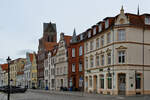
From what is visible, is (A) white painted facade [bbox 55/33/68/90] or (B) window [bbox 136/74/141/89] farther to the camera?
(A) white painted facade [bbox 55/33/68/90]

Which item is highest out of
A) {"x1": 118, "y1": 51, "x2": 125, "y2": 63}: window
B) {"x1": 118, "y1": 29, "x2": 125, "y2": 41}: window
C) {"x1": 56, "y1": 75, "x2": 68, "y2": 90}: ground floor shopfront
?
{"x1": 118, "y1": 29, "x2": 125, "y2": 41}: window

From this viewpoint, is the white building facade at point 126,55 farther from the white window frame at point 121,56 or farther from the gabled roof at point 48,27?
the gabled roof at point 48,27

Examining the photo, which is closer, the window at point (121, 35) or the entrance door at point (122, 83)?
the entrance door at point (122, 83)

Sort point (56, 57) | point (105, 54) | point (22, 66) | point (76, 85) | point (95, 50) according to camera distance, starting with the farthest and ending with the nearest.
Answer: point (22, 66) < point (56, 57) < point (76, 85) < point (95, 50) < point (105, 54)

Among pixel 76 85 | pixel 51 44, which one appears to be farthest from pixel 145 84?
pixel 51 44

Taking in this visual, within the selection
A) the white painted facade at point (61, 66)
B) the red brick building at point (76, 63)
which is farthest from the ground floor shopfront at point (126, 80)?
the white painted facade at point (61, 66)

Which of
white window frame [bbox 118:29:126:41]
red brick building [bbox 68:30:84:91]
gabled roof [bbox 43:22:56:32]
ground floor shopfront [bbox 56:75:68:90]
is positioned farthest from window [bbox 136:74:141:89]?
gabled roof [bbox 43:22:56:32]

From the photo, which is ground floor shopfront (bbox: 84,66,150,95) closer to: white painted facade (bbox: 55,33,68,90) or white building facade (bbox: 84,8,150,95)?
white building facade (bbox: 84,8,150,95)

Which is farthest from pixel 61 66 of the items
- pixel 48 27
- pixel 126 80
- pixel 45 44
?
pixel 48 27

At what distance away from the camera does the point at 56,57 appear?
74.8m

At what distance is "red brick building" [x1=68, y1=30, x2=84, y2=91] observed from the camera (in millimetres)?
57656

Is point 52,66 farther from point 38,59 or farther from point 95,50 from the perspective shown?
point 95,50

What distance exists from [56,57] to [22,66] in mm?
47350

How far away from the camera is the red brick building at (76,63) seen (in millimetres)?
57656
